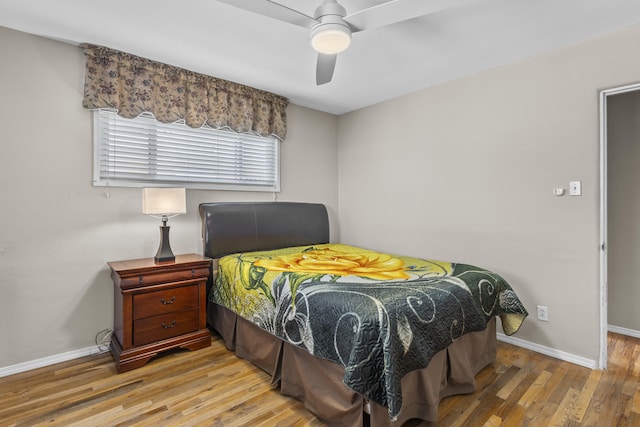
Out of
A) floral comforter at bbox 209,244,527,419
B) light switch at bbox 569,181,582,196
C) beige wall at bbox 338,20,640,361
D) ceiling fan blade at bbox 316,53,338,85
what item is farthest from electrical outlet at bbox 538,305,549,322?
ceiling fan blade at bbox 316,53,338,85

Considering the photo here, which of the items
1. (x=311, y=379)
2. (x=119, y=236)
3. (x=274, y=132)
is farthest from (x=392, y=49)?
(x=119, y=236)

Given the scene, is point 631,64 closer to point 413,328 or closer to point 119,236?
point 413,328

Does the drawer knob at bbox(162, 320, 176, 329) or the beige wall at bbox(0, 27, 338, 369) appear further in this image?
the drawer knob at bbox(162, 320, 176, 329)

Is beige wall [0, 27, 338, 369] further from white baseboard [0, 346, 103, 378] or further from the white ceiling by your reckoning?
the white ceiling

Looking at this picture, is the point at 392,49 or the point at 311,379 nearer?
the point at 311,379

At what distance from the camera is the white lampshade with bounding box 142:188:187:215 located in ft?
8.37

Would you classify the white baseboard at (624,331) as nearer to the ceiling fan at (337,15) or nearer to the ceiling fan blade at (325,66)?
the ceiling fan at (337,15)

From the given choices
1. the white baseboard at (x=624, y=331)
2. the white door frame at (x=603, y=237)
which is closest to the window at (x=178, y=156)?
the white door frame at (x=603, y=237)

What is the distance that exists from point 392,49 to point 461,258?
2.07m

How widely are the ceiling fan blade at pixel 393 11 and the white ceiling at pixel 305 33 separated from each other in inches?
5.2

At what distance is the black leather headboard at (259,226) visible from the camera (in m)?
3.10

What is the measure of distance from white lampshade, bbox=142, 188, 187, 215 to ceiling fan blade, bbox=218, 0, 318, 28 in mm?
1580

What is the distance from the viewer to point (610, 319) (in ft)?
10.3

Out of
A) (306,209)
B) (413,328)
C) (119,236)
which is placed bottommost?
(413,328)
